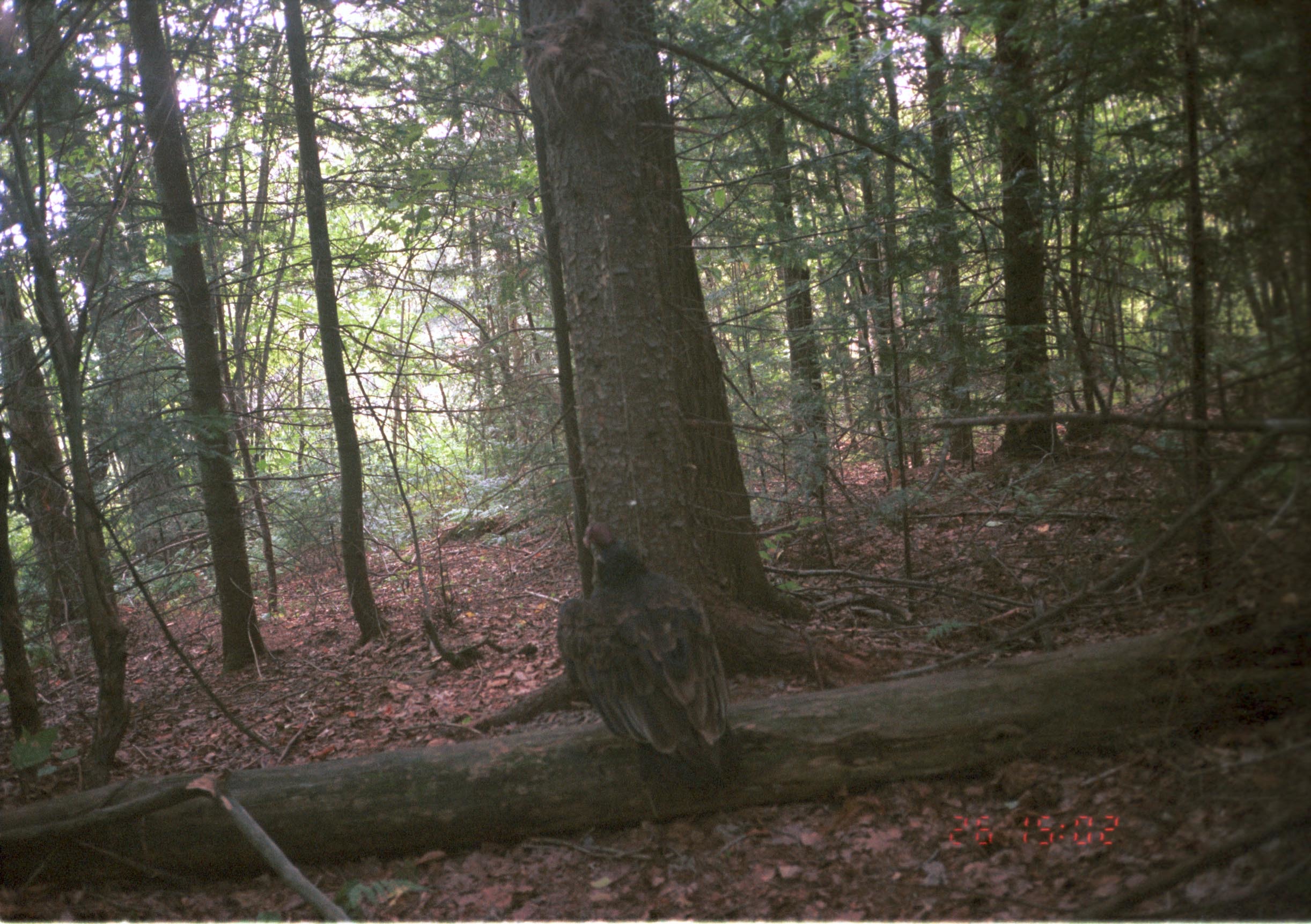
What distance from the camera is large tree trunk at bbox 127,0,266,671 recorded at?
27.9ft

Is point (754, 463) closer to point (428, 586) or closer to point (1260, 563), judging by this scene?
point (428, 586)

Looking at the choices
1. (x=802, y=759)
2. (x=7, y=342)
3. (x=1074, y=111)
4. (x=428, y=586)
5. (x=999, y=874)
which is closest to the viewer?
(x=999, y=874)

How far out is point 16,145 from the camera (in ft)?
17.6

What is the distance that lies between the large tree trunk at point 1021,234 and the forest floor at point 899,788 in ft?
3.52

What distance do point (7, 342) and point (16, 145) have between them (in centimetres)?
303

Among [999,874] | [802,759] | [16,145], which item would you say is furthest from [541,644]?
[16,145]

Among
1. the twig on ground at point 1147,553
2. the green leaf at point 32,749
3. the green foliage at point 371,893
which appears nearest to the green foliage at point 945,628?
the twig on ground at point 1147,553

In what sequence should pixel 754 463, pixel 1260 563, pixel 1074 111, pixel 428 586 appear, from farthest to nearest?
pixel 428 586 → pixel 754 463 → pixel 1074 111 → pixel 1260 563

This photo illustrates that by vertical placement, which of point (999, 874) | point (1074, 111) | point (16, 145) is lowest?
point (999, 874)

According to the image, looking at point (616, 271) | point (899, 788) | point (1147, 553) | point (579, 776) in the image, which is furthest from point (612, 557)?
point (1147, 553)

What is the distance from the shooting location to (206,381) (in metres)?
8.73

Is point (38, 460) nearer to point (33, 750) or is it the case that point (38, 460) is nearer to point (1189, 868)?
point (33, 750)

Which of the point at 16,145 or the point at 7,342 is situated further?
the point at 7,342

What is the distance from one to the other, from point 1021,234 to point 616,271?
3527 mm
